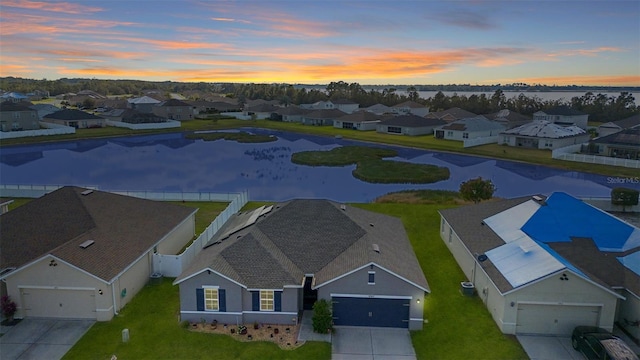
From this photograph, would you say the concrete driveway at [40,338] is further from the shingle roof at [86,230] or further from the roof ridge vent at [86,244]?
the roof ridge vent at [86,244]

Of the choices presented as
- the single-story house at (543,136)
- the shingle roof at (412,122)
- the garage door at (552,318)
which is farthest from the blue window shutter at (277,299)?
the shingle roof at (412,122)

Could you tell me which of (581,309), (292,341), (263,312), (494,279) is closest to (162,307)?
(263,312)

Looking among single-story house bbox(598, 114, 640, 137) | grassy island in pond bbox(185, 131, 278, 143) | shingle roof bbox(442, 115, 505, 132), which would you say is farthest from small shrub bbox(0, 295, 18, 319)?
single-story house bbox(598, 114, 640, 137)

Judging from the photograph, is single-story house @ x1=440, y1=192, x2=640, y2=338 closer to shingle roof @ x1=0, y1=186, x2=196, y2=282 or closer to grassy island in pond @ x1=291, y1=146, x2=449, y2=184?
shingle roof @ x1=0, y1=186, x2=196, y2=282

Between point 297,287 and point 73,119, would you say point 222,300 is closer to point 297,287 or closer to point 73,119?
point 297,287

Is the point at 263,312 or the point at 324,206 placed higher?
the point at 324,206

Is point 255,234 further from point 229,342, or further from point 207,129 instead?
point 207,129
